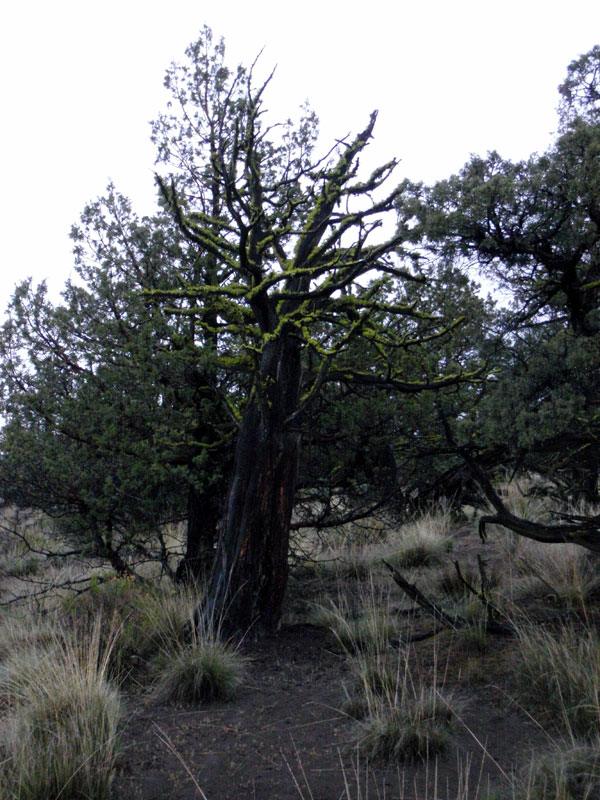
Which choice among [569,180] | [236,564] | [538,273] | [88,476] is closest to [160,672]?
[236,564]

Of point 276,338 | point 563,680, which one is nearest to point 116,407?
point 276,338

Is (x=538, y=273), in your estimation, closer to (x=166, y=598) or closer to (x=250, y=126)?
(x=250, y=126)

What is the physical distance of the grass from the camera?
151 inches

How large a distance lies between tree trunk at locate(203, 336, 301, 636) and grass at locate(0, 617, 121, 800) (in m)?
1.44

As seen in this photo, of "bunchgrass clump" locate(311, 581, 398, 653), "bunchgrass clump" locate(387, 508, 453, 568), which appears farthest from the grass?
"bunchgrass clump" locate(387, 508, 453, 568)

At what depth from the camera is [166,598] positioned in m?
7.34

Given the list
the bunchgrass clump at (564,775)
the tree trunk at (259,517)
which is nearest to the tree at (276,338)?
the tree trunk at (259,517)

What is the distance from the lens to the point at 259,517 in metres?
6.55

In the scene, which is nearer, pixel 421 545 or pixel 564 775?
pixel 564 775

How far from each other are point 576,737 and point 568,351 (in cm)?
254

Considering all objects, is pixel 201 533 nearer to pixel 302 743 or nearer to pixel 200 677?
pixel 200 677

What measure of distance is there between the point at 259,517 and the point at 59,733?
8.82ft

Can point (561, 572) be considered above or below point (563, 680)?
above

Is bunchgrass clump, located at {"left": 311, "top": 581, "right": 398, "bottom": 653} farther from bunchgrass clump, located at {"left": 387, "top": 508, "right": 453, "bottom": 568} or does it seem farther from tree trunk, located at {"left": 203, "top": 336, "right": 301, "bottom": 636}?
bunchgrass clump, located at {"left": 387, "top": 508, "right": 453, "bottom": 568}
